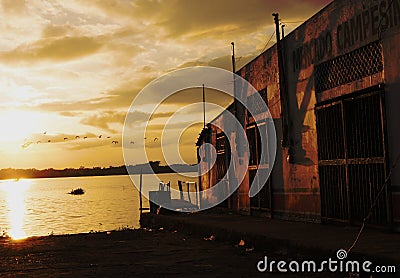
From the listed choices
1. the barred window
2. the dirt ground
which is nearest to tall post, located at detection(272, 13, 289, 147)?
the barred window

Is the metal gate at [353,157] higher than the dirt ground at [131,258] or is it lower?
higher

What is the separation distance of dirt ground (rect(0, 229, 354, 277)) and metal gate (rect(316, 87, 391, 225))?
2593 mm

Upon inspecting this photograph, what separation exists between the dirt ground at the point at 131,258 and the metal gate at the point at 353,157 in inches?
102

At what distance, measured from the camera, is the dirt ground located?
1025 cm

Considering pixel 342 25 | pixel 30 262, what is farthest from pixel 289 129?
pixel 30 262

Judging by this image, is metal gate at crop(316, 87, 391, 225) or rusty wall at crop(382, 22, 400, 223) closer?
rusty wall at crop(382, 22, 400, 223)

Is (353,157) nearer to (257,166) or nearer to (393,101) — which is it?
(393,101)

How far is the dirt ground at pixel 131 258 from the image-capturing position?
10.2 m

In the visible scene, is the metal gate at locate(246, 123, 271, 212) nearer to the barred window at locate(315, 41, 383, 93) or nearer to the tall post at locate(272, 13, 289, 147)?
the tall post at locate(272, 13, 289, 147)

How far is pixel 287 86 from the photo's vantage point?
16875 mm

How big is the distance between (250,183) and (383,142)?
28.6ft

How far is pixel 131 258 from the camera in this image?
12102 millimetres

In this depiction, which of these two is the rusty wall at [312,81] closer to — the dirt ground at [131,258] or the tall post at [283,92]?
the tall post at [283,92]

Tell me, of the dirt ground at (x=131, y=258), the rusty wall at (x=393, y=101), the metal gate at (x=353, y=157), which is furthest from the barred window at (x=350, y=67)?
the dirt ground at (x=131, y=258)
